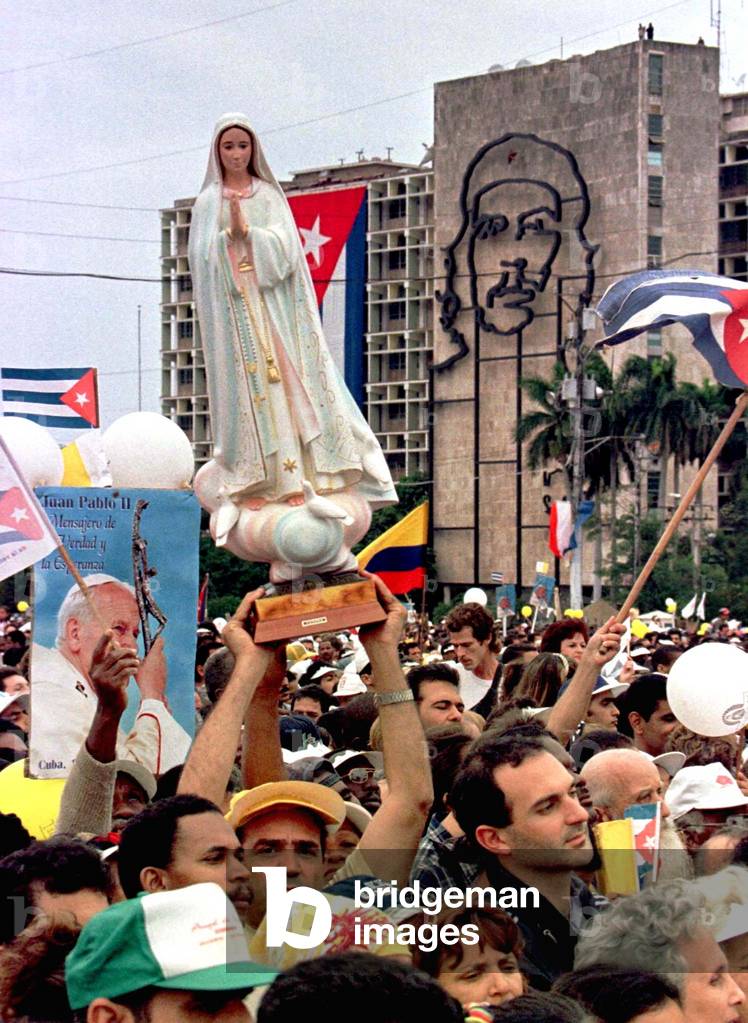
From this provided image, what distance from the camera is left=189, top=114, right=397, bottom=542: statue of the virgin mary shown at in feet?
20.5

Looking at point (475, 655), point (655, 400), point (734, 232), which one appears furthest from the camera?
point (734, 232)

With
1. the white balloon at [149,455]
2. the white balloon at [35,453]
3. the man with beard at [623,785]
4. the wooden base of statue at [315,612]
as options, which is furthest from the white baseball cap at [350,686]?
the wooden base of statue at [315,612]

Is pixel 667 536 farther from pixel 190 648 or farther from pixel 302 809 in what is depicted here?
pixel 302 809

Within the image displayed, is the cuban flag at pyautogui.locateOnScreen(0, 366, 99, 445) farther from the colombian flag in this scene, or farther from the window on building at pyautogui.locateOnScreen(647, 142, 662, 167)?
the window on building at pyautogui.locateOnScreen(647, 142, 662, 167)

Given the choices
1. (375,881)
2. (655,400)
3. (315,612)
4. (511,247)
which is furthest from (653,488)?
(375,881)

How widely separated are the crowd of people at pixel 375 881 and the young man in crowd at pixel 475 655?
2.42 meters

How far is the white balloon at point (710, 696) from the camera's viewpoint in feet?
25.8

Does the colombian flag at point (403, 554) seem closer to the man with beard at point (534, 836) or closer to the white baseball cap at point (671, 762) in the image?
the white baseball cap at point (671, 762)

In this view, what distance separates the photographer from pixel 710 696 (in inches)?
310

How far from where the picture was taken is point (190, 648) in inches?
298

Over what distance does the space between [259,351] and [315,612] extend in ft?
3.22

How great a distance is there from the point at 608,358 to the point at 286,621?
73829 millimetres

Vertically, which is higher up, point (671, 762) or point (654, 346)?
point (654, 346)

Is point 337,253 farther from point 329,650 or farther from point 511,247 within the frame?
point 511,247
